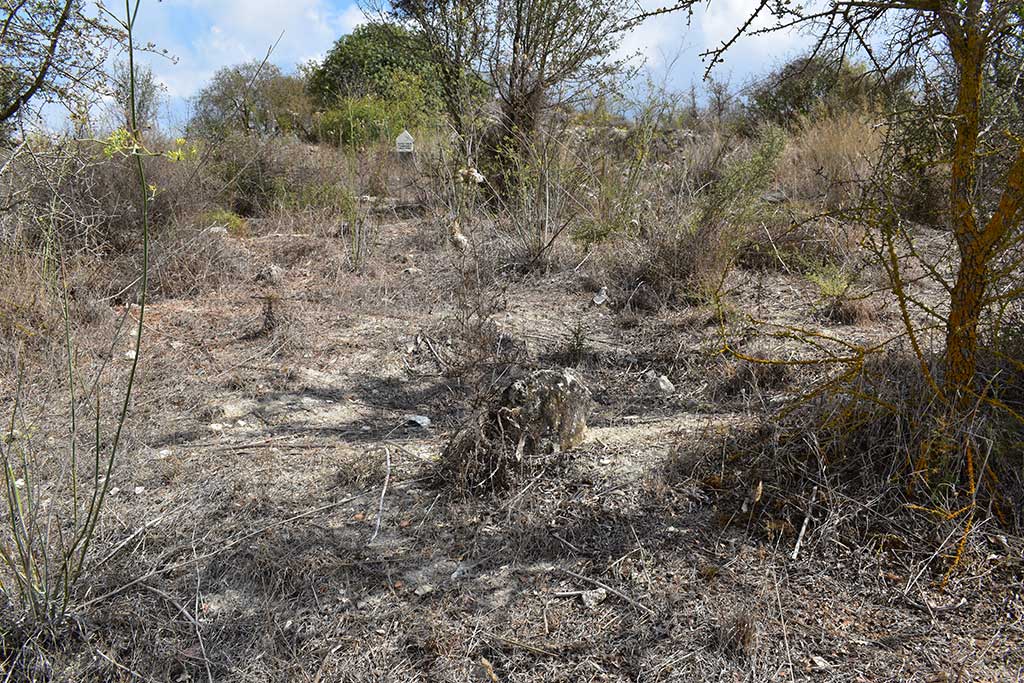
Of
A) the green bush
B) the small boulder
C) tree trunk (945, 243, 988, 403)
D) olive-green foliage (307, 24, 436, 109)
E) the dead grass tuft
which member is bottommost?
the dead grass tuft

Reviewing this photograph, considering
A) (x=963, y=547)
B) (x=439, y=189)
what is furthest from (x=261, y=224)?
(x=963, y=547)

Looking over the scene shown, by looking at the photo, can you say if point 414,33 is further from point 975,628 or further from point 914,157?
point 975,628

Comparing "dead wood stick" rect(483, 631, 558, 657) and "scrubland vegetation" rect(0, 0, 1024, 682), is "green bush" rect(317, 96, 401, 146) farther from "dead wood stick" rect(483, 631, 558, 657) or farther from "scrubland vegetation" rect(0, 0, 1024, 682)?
"dead wood stick" rect(483, 631, 558, 657)

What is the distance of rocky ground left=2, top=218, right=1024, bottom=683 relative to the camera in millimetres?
2129

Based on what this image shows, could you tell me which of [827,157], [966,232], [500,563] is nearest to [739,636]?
[500,563]

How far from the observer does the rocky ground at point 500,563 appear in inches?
83.8

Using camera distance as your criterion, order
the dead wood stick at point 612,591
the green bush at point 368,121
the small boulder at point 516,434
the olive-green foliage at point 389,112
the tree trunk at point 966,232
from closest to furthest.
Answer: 1. the dead wood stick at point 612,591
2. the tree trunk at point 966,232
3. the small boulder at point 516,434
4. the olive-green foliage at point 389,112
5. the green bush at point 368,121

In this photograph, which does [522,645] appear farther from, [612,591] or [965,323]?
[965,323]

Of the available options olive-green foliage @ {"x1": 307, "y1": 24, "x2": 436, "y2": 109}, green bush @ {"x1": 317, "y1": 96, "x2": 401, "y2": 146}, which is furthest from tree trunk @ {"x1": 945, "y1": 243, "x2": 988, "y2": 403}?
olive-green foliage @ {"x1": 307, "y1": 24, "x2": 436, "y2": 109}

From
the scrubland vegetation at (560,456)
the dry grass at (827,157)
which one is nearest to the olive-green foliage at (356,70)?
the dry grass at (827,157)

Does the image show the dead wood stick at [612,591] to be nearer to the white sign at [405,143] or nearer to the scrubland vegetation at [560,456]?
the scrubland vegetation at [560,456]

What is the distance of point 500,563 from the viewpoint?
8.17 ft

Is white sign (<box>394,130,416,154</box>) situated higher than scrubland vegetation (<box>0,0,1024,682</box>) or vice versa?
white sign (<box>394,130,416,154</box>)

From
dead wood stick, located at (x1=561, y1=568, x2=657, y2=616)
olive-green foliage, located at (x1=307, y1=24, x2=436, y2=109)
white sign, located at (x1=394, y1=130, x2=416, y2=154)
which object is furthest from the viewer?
olive-green foliage, located at (x1=307, y1=24, x2=436, y2=109)
